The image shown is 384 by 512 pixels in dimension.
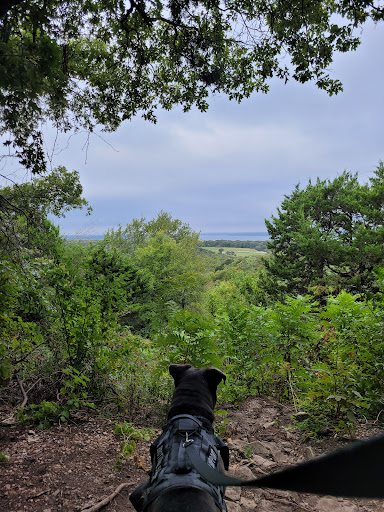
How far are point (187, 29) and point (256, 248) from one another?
103326mm

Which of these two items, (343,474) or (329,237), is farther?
(329,237)

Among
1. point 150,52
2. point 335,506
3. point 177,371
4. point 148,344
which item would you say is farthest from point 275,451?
point 150,52

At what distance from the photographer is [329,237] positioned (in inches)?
1024

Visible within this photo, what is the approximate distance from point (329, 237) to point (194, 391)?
26.9m

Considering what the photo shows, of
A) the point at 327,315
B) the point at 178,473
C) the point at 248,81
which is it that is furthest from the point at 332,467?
the point at 248,81

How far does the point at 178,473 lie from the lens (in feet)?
5.01

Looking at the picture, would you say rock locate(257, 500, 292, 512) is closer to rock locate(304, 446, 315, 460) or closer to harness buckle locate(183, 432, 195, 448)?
rock locate(304, 446, 315, 460)

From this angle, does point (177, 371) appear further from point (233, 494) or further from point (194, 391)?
point (233, 494)

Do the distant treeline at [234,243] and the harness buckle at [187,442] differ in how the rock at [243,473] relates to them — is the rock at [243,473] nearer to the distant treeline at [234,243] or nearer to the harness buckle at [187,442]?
the harness buckle at [187,442]

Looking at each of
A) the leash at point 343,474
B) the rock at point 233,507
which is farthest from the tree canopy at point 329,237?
the leash at point 343,474

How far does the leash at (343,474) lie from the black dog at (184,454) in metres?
0.99

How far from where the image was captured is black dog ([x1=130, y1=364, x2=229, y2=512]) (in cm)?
142

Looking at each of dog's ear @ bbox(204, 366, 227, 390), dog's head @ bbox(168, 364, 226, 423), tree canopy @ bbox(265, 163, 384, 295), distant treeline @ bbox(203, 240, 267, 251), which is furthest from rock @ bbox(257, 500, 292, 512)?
distant treeline @ bbox(203, 240, 267, 251)

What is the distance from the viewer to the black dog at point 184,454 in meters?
1.42
